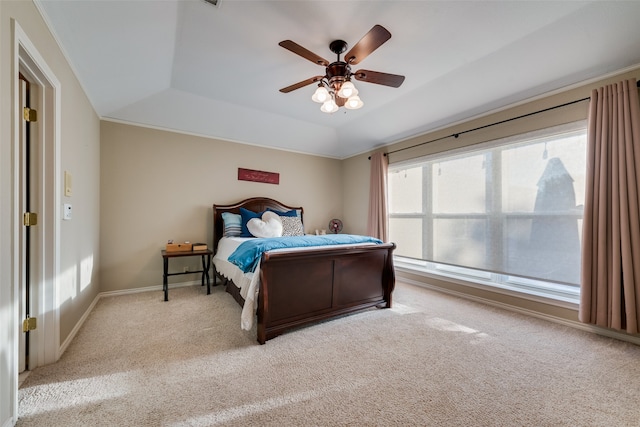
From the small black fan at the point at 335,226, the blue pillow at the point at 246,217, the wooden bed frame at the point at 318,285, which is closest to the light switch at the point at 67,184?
the wooden bed frame at the point at 318,285

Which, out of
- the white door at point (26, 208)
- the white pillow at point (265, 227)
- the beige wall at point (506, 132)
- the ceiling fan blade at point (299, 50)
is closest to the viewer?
the white door at point (26, 208)

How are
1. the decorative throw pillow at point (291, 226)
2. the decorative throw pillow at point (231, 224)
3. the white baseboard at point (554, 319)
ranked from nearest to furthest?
the white baseboard at point (554, 319)
the decorative throw pillow at point (231, 224)
the decorative throw pillow at point (291, 226)

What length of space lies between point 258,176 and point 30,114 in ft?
9.63

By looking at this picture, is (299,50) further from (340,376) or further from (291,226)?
(291,226)

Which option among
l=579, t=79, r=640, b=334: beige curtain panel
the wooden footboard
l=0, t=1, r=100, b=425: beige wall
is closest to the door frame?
l=0, t=1, r=100, b=425: beige wall

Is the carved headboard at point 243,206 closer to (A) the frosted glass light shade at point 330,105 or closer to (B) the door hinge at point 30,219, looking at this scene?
(B) the door hinge at point 30,219

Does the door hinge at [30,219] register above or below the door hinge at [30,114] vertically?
below

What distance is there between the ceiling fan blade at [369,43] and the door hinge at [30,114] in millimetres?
2285

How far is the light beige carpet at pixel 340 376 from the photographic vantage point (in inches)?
52.8

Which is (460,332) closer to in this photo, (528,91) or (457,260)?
(457,260)

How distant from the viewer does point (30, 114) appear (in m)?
1.71

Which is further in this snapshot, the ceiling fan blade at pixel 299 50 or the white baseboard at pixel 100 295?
the white baseboard at pixel 100 295

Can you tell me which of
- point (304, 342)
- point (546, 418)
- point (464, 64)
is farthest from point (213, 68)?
point (546, 418)

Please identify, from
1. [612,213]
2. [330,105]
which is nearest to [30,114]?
[330,105]
